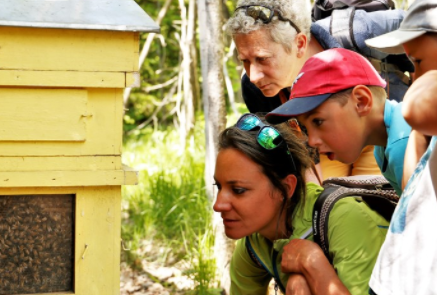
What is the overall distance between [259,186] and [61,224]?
3.14 feet

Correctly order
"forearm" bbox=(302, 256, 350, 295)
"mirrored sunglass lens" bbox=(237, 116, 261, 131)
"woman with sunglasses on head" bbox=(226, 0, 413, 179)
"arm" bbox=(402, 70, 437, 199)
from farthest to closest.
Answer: "woman with sunglasses on head" bbox=(226, 0, 413, 179)
"mirrored sunglass lens" bbox=(237, 116, 261, 131)
"forearm" bbox=(302, 256, 350, 295)
"arm" bbox=(402, 70, 437, 199)

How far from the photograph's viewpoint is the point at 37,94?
307cm

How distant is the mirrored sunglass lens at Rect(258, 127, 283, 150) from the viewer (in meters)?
2.83

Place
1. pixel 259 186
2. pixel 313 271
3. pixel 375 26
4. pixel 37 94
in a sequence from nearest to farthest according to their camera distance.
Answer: pixel 313 271, pixel 259 186, pixel 37 94, pixel 375 26

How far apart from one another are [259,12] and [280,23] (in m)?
0.11

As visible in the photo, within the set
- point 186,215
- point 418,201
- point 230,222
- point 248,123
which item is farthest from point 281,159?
point 186,215

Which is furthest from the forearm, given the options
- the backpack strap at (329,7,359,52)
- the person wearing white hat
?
the backpack strap at (329,7,359,52)

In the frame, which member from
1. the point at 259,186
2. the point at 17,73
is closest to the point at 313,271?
the point at 259,186

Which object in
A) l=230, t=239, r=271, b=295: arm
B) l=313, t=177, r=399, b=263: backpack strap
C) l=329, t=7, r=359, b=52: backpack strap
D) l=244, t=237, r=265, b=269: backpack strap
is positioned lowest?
l=230, t=239, r=271, b=295: arm

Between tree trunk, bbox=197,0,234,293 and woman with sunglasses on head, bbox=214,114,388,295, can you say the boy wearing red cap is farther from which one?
tree trunk, bbox=197,0,234,293

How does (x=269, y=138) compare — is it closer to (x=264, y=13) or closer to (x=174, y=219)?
(x=264, y=13)

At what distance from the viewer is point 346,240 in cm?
255

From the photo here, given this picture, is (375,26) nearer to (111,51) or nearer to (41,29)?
(111,51)

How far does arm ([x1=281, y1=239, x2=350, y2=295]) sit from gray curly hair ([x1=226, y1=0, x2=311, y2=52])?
45.3 inches
